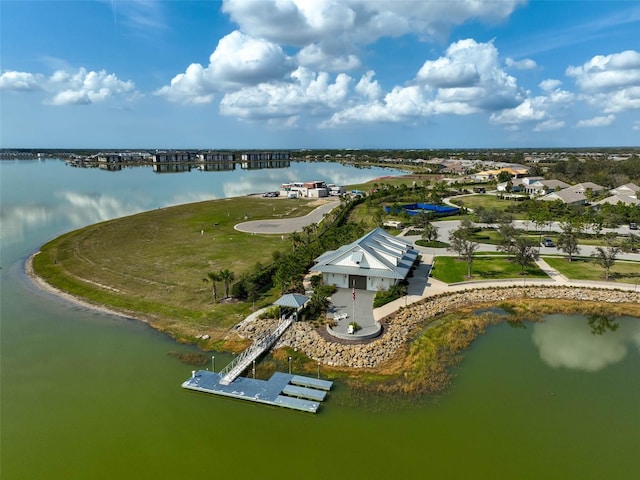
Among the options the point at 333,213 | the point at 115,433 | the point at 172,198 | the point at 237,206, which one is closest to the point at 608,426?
the point at 115,433

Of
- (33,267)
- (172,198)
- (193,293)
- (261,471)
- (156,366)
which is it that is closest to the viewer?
(261,471)

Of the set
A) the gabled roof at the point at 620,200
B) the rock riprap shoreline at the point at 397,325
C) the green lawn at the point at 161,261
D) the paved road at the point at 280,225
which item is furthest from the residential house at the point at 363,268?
the gabled roof at the point at 620,200

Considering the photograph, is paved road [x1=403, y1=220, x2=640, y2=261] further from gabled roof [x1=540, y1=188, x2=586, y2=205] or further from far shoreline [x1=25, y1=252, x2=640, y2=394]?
gabled roof [x1=540, y1=188, x2=586, y2=205]

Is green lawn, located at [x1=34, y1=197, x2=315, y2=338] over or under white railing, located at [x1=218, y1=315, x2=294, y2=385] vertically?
over

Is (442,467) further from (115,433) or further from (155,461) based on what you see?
(115,433)

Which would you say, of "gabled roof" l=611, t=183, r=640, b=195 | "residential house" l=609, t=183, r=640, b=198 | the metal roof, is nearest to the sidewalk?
the metal roof

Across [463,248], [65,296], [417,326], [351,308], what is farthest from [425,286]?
[65,296]
